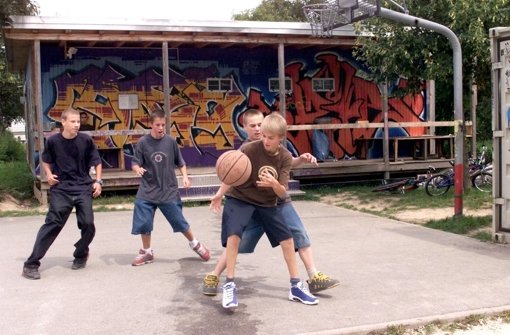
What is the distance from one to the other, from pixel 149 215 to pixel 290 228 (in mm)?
2081

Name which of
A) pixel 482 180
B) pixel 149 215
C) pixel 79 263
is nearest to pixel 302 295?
pixel 149 215

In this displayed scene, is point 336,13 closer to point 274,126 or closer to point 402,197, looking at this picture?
point 402,197

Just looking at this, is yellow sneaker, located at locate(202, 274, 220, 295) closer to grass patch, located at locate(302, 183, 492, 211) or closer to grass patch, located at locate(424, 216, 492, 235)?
grass patch, located at locate(424, 216, 492, 235)

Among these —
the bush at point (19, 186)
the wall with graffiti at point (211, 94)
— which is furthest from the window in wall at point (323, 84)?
the bush at point (19, 186)

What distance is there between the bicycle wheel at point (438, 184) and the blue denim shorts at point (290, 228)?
791 centimetres

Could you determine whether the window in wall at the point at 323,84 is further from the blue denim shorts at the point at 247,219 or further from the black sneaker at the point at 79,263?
the blue denim shorts at the point at 247,219

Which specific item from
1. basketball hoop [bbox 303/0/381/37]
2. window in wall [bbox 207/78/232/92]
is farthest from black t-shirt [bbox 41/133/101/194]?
window in wall [bbox 207/78/232/92]

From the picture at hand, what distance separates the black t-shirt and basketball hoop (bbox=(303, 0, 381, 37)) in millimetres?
5609

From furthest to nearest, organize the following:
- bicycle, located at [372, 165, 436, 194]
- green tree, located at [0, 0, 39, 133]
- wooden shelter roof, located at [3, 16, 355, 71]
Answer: green tree, located at [0, 0, 39, 133] < bicycle, located at [372, 165, 436, 194] < wooden shelter roof, located at [3, 16, 355, 71]

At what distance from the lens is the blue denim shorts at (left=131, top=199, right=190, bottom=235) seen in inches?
268

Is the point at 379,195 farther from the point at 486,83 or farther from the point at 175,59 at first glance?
the point at 175,59

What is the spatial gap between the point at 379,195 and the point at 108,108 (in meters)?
7.31

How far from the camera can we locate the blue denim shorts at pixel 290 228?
5.45 meters

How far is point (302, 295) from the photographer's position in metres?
5.29
